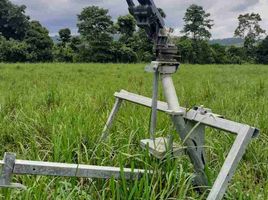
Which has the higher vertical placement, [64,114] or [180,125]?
[180,125]

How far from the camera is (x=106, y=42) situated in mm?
36188

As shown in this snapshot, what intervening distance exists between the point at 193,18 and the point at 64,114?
4529cm

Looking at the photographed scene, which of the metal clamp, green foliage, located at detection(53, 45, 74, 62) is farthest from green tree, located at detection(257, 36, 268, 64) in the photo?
the metal clamp

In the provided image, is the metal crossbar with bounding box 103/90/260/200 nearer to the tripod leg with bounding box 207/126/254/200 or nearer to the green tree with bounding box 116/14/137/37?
the tripod leg with bounding box 207/126/254/200

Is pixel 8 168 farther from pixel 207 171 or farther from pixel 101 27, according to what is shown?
pixel 101 27

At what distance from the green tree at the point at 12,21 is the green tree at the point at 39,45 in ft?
21.6

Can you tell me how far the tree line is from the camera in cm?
3456

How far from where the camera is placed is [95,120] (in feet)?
11.1

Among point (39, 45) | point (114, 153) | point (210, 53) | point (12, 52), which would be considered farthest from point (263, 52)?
point (114, 153)

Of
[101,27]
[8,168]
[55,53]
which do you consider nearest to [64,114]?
[8,168]

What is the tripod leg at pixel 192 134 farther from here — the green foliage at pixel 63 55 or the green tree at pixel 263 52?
the green tree at pixel 263 52

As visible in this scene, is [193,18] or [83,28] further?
[193,18]

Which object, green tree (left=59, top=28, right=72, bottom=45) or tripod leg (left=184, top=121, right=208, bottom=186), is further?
green tree (left=59, top=28, right=72, bottom=45)

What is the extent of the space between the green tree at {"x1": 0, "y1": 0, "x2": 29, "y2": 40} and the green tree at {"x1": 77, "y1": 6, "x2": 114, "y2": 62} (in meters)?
6.86
